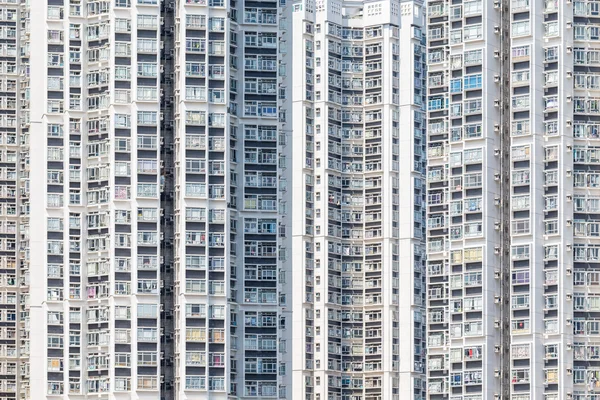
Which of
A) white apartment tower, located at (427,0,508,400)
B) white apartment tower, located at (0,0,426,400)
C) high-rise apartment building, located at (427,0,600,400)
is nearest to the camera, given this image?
high-rise apartment building, located at (427,0,600,400)

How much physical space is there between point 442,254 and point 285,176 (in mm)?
15369

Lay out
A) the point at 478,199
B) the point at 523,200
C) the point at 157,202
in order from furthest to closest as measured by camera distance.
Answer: the point at 157,202
the point at 478,199
the point at 523,200

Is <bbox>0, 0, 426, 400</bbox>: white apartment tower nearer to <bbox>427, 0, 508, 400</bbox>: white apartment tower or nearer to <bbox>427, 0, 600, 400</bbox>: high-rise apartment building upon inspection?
<bbox>427, 0, 508, 400</bbox>: white apartment tower

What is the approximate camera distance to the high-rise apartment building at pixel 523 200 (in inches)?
6703

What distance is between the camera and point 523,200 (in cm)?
17238

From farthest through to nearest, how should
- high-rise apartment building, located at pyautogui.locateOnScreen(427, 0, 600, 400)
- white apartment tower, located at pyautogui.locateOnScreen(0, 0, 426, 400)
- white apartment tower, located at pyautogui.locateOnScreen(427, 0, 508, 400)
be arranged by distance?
white apartment tower, located at pyautogui.locateOnScreen(0, 0, 426, 400)
white apartment tower, located at pyautogui.locateOnScreen(427, 0, 508, 400)
high-rise apartment building, located at pyautogui.locateOnScreen(427, 0, 600, 400)

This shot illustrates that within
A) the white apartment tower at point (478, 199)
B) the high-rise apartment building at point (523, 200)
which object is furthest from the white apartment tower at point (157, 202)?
the high-rise apartment building at point (523, 200)

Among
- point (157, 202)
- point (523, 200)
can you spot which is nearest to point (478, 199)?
point (523, 200)

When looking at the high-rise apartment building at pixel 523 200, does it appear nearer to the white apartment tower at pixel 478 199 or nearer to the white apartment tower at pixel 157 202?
the white apartment tower at pixel 478 199

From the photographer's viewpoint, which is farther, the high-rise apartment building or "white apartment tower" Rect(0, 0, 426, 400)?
"white apartment tower" Rect(0, 0, 426, 400)

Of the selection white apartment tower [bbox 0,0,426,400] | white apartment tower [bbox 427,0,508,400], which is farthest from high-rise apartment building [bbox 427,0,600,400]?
white apartment tower [bbox 0,0,426,400]

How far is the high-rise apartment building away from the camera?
6703 inches

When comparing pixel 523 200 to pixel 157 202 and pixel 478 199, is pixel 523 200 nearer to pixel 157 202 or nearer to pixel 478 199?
pixel 478 199

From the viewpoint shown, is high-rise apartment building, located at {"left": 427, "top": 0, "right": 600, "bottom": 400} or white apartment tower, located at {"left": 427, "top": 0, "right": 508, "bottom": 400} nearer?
high-rise apartment building, located at {"left": 427, "top": 0, "right": 600, "bottom": 400}
